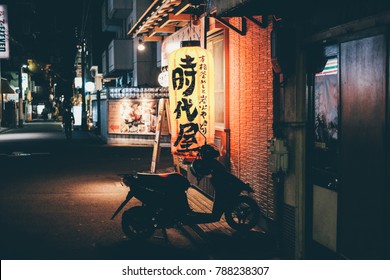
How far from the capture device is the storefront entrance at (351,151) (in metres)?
6.04

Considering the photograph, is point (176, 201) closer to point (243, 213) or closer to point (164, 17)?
point (243, 213)

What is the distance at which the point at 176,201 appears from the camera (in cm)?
945

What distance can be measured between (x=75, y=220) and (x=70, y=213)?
2.55 ft

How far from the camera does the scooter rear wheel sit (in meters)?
9.38

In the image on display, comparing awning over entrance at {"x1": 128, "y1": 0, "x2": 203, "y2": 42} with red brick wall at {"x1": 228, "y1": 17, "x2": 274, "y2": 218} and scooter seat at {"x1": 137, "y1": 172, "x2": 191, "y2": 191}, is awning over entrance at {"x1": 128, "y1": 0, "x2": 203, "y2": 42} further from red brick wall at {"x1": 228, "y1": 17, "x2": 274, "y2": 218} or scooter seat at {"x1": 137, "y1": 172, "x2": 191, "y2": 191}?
scooter seat at {"x1": 137, "y1": 172, "x2": 191, "y2": 191}

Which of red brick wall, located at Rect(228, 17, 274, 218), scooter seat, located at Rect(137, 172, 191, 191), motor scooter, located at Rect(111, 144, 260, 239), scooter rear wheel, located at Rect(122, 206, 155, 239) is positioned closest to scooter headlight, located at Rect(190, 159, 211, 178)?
motor scooter, located at Rect(111, 144, 260, 239)

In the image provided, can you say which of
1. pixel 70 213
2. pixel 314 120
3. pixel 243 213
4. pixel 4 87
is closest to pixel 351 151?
pixel 314 120

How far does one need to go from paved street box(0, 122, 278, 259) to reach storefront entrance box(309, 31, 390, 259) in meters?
1.71

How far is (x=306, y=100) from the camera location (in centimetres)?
806

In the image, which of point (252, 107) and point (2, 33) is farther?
point (2, 33)

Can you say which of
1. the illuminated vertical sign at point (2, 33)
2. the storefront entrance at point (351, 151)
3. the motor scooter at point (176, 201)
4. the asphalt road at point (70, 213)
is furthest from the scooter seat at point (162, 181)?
the illuminated vertical sign at point (2, 33)

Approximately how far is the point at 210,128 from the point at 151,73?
24507 mm

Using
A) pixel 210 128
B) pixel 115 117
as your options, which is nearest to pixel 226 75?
pixel 210 128

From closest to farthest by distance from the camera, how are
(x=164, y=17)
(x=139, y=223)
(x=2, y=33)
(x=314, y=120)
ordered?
(x=314, y=120), (x=139, y=223), (x=164, y=17), (x=2, y=33)
